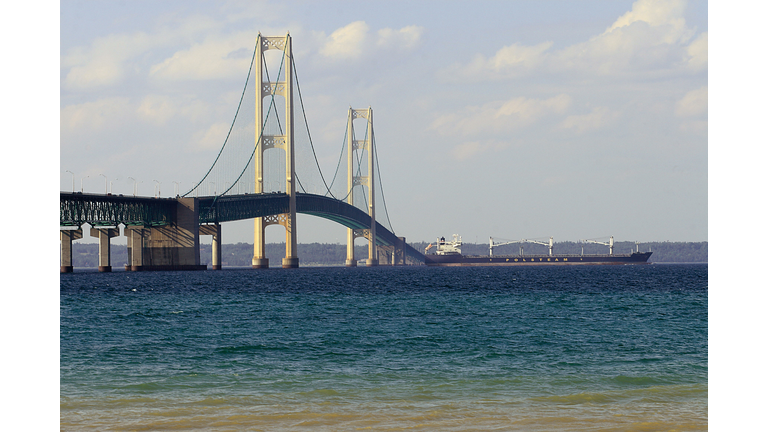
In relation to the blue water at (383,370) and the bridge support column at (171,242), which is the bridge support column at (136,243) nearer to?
the bridge support column at (171,242)

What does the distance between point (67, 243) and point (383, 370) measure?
68450 mm

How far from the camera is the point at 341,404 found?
10.8 m

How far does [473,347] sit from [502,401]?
629 cm

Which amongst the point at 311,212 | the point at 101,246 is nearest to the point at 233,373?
the point at 101,246

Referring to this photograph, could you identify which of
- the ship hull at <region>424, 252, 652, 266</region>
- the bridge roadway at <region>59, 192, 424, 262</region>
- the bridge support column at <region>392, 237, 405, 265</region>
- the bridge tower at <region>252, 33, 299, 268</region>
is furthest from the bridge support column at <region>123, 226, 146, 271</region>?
the ship hull at <region>424, 252, 652, 266</region>

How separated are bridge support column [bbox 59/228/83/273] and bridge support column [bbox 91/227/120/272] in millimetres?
2784

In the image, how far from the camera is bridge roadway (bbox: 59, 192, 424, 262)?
2648 inches

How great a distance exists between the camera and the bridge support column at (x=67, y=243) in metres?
72.6

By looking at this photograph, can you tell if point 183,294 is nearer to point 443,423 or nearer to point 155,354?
point 155,354

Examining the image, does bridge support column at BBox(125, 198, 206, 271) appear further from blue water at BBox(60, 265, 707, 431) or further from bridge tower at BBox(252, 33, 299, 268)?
blue water at BBox(60, 265, 707, 431)

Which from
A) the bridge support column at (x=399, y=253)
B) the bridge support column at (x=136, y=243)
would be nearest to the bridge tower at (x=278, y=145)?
the bridge support column at (x=136, y=243)

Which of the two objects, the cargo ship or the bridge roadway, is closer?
the bridge roadway

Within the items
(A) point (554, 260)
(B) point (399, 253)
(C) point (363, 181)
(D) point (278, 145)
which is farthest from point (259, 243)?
(A) point (554, 260)

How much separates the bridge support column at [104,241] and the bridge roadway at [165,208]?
10.5 feet
